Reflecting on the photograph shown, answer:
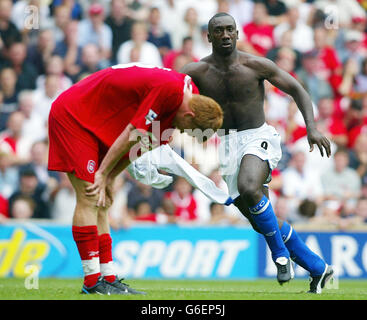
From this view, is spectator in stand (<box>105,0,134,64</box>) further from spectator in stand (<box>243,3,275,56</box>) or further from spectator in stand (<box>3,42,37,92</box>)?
spectator in stand (<box>243,3,275,56</box>)

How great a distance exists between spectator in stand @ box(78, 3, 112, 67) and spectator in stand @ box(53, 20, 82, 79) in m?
0.17

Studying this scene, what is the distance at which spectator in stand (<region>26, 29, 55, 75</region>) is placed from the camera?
15.7 meters

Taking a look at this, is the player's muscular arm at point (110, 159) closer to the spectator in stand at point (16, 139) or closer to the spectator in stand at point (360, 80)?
the spectator in stand at point (16, 139)

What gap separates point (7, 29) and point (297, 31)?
5.85 metres

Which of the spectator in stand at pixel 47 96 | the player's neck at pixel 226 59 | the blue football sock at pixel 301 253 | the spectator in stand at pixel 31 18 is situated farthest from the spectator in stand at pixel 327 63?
the blue football sock at pixel 301 253

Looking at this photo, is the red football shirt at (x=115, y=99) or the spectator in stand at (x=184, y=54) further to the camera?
the spectator in stand at (x=184, y=54)

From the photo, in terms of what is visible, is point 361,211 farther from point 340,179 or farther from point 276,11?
point 276,11

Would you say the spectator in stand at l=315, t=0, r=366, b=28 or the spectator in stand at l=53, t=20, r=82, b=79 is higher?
the spectator in stand at l=315, t=0, r=366, b=28

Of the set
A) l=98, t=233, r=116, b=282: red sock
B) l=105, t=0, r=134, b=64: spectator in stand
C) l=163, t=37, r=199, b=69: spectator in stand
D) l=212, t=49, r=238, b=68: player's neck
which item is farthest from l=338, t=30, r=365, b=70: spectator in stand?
l=98, t=233, r=116, b=282: red sock

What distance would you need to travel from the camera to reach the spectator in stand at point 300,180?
557 inches

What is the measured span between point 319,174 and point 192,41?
361 cm

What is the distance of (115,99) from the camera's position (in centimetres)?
740

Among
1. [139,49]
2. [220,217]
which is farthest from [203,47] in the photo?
[220,217]

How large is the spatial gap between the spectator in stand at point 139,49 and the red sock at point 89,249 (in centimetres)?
848
